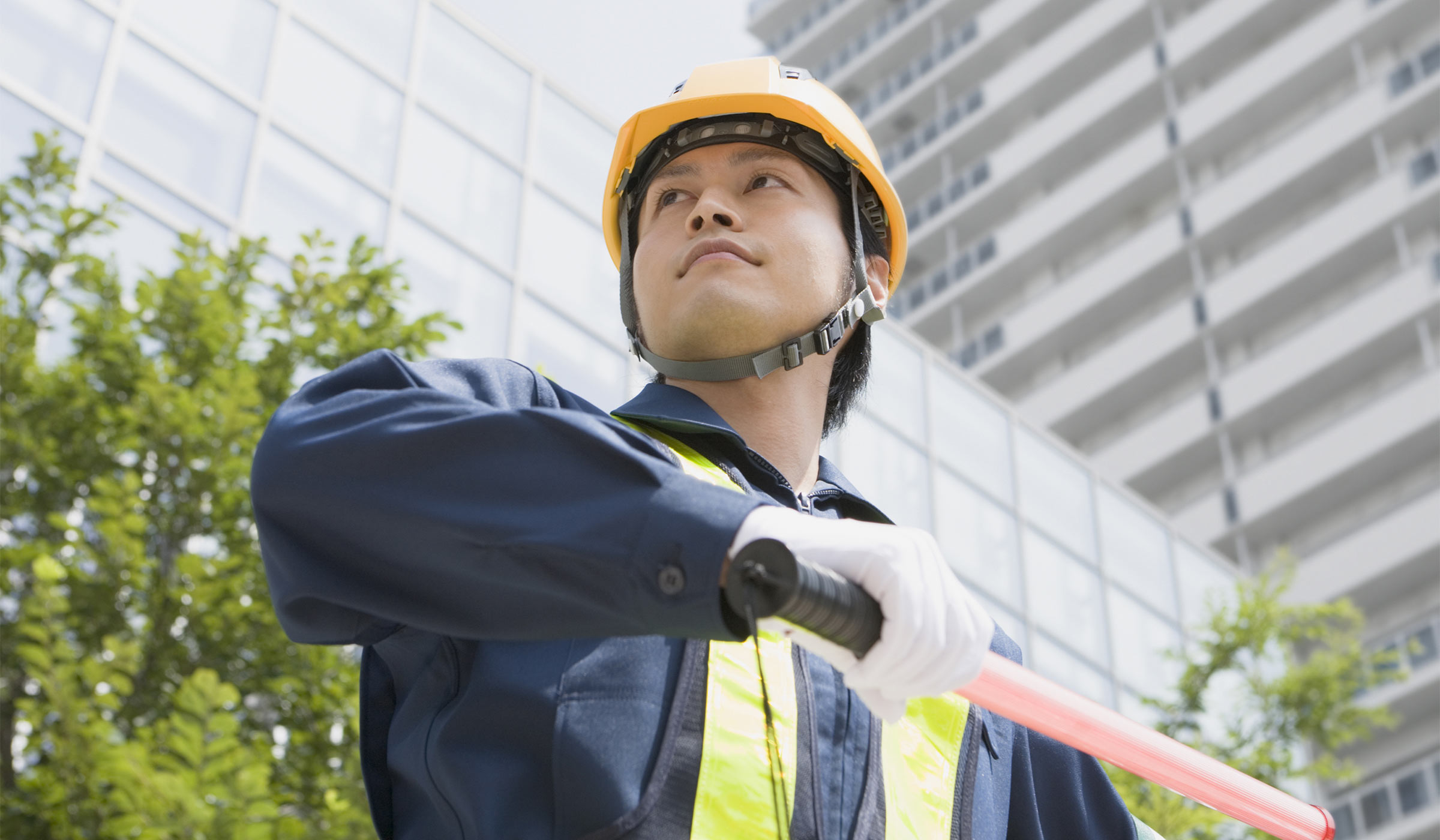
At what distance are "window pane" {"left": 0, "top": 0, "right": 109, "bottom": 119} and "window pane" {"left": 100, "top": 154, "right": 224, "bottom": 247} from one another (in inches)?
13.2

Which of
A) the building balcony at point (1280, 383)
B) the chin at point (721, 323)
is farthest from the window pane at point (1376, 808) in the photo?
the chin at point (721, 323)

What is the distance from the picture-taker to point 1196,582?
1686cm

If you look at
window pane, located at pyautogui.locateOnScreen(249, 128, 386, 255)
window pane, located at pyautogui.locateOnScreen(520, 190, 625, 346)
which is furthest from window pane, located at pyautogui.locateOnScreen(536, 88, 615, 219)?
window pane, located at pyautogui.locateOnScreen(249, 128, 386, 255)

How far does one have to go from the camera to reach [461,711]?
71.6 inches

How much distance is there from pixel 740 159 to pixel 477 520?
1.39 m

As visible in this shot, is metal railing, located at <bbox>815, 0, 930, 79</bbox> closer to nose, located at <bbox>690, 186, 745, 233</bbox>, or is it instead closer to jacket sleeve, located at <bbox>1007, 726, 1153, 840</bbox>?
nose, located at <bbox>690, 186, 745, 233</bbox>

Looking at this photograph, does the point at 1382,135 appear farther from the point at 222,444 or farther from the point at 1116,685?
the point at 222,444

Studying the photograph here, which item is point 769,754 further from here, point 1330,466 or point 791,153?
point 1330,466

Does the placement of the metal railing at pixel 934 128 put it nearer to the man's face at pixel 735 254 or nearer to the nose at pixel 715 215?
the man's face at pixel 735 254

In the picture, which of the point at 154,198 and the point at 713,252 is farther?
the point at 154,198

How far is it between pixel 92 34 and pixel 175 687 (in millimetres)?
4988

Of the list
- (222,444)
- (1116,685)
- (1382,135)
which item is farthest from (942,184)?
(222,444)

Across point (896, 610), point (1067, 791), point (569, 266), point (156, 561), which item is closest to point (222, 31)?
point (569, 266)

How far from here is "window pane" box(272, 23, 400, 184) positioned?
10.0 meters
